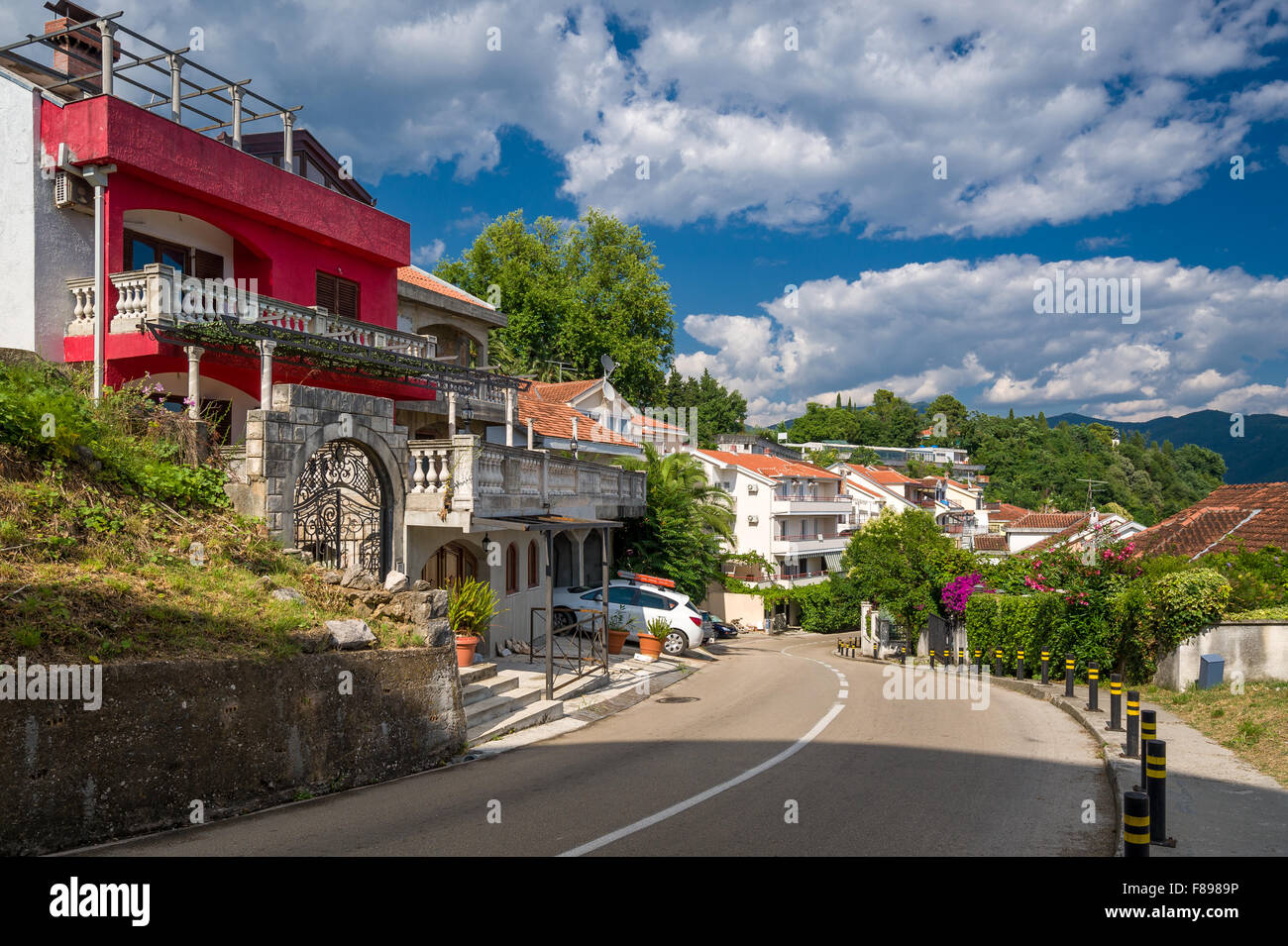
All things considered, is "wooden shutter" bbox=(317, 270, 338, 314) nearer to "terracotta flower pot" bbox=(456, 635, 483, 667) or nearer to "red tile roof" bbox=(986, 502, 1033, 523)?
"terracotta flower pot" bbox=(456, 635, 483, 667)

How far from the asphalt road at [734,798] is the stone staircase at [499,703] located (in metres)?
0.69

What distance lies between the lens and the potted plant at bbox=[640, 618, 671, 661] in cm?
2120

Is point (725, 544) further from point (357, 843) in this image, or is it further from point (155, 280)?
point (357, 843)

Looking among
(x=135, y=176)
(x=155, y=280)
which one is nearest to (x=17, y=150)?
(x=135, y=176)

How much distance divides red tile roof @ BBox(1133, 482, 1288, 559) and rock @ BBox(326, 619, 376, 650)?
20487mm

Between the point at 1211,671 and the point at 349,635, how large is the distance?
1435 cm

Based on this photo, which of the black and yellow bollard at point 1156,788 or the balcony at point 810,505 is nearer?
the black and yellow bollard at point 1156,788

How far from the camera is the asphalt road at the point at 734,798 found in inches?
283

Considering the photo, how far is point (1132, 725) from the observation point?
10.6m

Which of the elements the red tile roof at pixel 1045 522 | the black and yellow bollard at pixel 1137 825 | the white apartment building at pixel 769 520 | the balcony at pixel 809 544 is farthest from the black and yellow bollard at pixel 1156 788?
the red tile roof at pixel 1045 522

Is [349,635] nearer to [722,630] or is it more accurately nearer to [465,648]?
[465,648]

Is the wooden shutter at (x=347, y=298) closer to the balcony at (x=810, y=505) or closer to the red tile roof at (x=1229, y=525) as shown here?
the red tile roof at (x=1229, y=525)

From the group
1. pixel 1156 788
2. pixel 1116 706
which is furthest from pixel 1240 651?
pixel 1156 788
